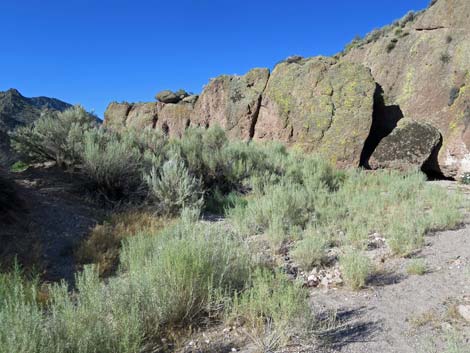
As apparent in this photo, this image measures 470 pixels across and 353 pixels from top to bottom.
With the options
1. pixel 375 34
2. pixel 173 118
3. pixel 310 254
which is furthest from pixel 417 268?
pixel 375 34

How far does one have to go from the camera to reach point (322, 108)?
11617 mm

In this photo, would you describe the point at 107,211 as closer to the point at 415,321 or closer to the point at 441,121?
the point at 415,321

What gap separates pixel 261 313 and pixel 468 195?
6623 millimetres

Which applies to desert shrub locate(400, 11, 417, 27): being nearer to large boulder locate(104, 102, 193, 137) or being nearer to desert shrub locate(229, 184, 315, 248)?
large boulder locate(104, 102, 193, 137)

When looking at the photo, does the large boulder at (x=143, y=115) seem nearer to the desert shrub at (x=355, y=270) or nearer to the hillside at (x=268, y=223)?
the hillside at (x=268, y=223)

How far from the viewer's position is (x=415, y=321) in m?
2.70

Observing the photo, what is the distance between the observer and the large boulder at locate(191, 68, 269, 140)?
44.7 ft

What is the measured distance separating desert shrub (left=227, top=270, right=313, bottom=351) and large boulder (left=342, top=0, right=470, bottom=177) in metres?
8.81

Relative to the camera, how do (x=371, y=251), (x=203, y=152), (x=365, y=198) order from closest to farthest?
(x=371, y=251) < (x=365, y=198) < (x=203, y=152)

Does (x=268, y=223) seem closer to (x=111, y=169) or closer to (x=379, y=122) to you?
(x=111, y=169)

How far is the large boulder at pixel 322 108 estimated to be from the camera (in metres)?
10.7

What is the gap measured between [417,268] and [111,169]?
16.2ft

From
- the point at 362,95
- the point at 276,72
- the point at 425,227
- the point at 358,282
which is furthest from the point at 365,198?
the point at 276,72

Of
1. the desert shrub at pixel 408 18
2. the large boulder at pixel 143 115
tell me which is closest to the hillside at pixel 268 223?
the large boulder at pixel 143 115
